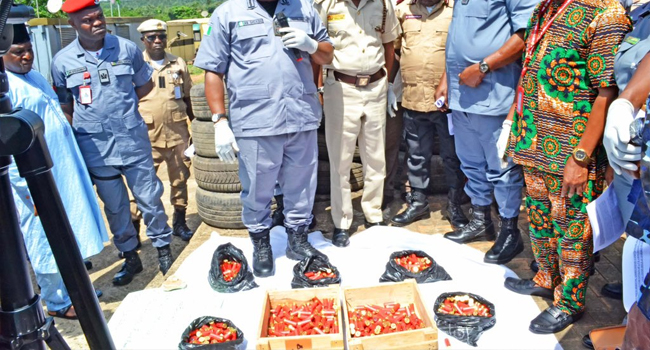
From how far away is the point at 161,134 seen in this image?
492 cm

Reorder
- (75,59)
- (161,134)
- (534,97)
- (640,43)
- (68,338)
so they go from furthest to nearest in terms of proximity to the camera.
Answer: (161,134) < (75,59) < (68,338) < (534,97) < (640,43)

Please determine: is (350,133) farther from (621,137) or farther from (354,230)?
(621,137)

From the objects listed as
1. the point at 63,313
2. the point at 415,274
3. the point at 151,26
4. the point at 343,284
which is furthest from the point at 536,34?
the point at 151,26

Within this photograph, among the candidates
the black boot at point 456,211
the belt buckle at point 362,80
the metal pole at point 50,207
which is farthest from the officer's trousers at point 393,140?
the metal pole at point 50,207

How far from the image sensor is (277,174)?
3693 millimetres

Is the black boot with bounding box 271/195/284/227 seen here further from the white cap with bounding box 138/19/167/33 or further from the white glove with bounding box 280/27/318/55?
the white cap with bounding box 138/19/167/33

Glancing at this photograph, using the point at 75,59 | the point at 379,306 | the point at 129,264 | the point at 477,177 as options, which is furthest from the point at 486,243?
the point at 75,59

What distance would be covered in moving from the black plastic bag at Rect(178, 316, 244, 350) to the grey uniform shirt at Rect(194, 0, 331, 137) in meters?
1.22

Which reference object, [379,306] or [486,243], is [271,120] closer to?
[379,306]

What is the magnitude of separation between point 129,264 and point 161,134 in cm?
132

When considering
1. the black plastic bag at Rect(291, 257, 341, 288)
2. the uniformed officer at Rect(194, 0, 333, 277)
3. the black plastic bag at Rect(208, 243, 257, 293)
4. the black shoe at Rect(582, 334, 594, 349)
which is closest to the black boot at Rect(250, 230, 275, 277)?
the uniformed officer at Rect(194, 0, 333, 277)

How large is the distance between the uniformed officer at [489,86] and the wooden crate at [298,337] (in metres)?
1.34

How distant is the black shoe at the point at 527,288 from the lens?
3211 millimetres

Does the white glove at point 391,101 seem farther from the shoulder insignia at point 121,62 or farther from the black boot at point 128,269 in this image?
the black boot at point 128,269
